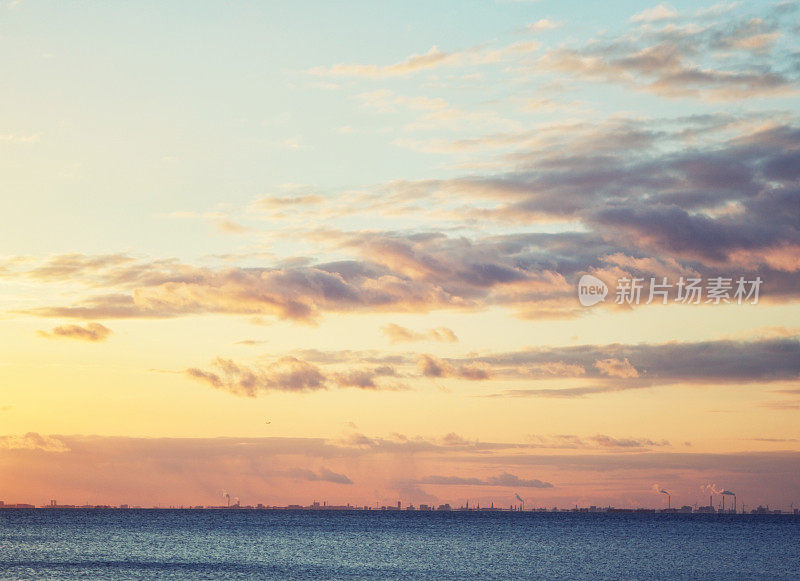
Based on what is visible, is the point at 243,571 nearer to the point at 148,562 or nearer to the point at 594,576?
the point at 148,562

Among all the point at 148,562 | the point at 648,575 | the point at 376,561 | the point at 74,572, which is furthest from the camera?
the point at 376,561

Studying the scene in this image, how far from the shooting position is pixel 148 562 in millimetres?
154125

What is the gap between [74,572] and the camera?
131 m

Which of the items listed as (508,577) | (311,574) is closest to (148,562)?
(311,574)

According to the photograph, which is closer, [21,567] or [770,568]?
[21,567]

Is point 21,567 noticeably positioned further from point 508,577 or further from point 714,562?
point 714,562

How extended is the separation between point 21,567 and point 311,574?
1758 inches

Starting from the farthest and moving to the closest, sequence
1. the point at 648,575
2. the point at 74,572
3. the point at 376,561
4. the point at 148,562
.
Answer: the point at 376,561 < the point at 148,562 < the point at 648,575 < the point at 74,572

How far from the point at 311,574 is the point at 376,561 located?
31.2 metres

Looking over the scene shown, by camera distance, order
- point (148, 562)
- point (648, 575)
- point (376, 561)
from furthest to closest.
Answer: point (376, 561) < point (148, 562) < point (648, 575)

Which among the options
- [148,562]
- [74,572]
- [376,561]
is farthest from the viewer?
[376,561]

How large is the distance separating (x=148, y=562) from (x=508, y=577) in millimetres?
62257

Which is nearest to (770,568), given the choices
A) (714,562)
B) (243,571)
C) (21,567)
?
(714,562)

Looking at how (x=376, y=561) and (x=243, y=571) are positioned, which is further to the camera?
(x=376, y=561)
